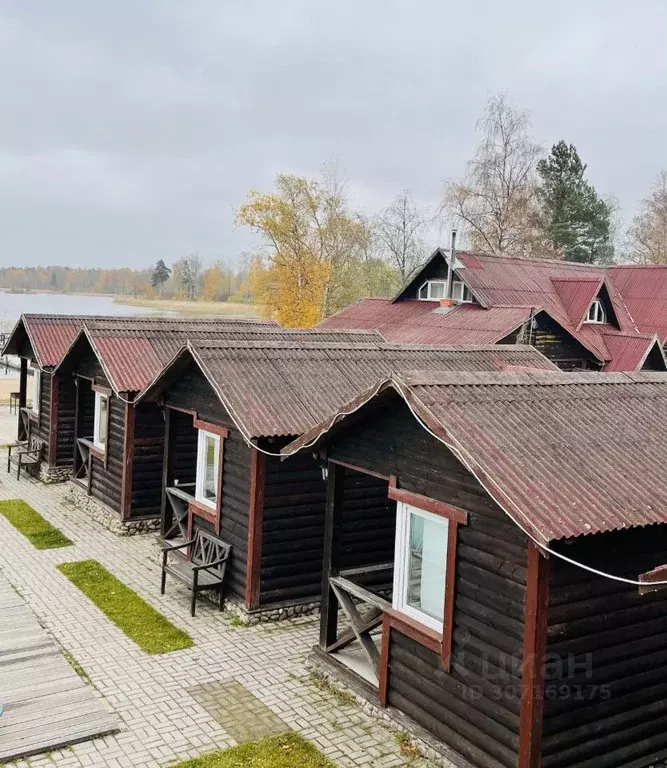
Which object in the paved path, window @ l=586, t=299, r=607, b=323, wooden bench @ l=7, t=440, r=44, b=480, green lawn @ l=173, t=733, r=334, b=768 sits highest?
window @ l=586, t=299, r=607, b=323

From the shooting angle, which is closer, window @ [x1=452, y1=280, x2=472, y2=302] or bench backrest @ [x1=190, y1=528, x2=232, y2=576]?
bench backrest @ [x1=190, y1=528, x2=232, y2=576]

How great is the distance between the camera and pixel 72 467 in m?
19.0

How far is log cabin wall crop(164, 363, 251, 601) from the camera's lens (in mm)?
11125

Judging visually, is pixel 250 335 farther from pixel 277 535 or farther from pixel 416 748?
pixel 416 748

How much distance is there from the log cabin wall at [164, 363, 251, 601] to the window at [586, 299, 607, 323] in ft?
63.8

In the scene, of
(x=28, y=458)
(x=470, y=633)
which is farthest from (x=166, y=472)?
(x=470, y=633)

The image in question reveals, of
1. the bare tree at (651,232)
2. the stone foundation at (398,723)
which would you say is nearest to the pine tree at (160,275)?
the bare tree at (651,232)

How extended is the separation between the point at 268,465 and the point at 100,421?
7393 millimetres

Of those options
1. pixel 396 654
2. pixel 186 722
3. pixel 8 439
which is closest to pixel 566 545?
pixel 396 654

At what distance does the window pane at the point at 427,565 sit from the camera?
7.48 m

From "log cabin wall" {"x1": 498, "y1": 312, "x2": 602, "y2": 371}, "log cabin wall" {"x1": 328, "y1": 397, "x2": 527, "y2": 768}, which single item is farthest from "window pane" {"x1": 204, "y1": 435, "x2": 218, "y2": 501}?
"log cabin wall" {"x1": 498, "y1": 312, "x2": 602, "y2": 371}

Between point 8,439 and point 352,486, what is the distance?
17.3 m

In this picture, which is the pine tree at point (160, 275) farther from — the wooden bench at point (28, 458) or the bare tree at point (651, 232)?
the wooden bench at point (28, 458)

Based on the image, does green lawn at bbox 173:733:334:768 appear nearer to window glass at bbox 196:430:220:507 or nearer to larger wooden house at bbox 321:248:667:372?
window glass at bbox 196:430:220:507
